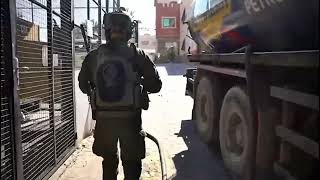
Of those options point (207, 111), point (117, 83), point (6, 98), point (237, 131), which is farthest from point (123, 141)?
point (207, 111)

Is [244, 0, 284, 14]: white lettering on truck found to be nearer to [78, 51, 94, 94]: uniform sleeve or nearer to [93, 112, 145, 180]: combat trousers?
[93, 112, 145, 180]: combat trousers

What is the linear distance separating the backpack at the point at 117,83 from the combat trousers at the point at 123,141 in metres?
0.11

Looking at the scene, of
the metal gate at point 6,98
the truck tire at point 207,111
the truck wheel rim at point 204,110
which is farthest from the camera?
the truck wheel rim at point 204,110

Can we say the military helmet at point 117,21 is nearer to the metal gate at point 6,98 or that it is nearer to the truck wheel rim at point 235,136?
the metal gate at point 6,98

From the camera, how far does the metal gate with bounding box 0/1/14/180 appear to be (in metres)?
3.85

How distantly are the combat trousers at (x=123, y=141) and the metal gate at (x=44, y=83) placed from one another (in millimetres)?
793

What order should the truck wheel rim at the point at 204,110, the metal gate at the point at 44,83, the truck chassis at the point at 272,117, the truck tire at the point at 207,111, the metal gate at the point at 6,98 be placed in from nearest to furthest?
the truck chassis at the point at 272,117 → the metal gate at the point at 6,98 → the metal gate at the point at 44,83 → the truck tire at the point at 207,111 → the truck wheel rim at the point at 204,110

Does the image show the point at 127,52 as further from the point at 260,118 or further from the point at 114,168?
the point at 260,118

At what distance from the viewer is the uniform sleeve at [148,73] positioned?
14.5 feet

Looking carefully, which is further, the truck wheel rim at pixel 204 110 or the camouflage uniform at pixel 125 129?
the truck wheel rim at pixel 204 110

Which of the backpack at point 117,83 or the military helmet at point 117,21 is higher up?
the military helmet at point 117,21

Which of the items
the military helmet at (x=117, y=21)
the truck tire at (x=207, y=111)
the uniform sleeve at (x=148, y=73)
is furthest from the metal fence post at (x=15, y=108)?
the truck tire at (x=207, y=111)

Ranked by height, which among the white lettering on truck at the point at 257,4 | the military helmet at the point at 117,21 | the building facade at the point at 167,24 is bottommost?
the military helmet at the point at 117,21

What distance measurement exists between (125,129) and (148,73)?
57cm
